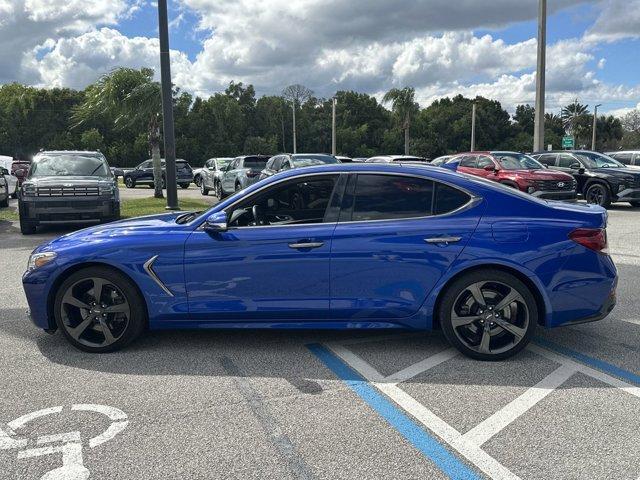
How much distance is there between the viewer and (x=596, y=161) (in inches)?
705

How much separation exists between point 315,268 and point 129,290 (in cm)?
148

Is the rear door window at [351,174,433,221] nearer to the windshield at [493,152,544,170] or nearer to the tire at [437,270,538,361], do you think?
the tire at [437,270,538,361]

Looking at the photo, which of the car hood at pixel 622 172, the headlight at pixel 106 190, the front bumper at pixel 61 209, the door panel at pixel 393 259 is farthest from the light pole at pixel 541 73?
the door panel at pixel 393 259

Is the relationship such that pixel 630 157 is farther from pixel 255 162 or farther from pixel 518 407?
pixel 518 407

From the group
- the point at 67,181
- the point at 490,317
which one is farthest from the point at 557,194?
the point at 490,317

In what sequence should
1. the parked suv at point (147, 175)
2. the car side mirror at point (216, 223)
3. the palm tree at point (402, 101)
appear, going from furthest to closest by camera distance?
the palm tree at point (402, 101), the parked suv at point (147, 175), the car side mirror at point (216, 223)

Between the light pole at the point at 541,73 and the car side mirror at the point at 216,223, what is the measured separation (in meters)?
21.6

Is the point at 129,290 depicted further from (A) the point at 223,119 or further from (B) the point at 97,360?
(A) the point at 223,119

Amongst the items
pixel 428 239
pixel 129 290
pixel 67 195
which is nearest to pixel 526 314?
pixel 428 239

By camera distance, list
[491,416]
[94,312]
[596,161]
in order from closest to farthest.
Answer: [491,416] → [94,312] → [596,161]

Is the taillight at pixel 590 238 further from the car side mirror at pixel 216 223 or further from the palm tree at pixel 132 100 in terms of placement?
the palm tree at pixel 132 100

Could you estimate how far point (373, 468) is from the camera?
3.00m

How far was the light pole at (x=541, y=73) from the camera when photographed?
2348 centimetres

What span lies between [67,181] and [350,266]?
9.35 metres
